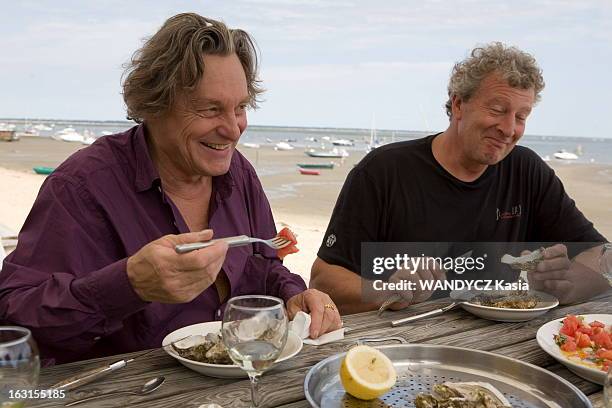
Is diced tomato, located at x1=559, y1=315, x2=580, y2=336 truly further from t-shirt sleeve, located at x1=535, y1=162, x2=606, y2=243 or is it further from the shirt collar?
the shirt collar

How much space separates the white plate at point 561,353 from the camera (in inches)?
55.8

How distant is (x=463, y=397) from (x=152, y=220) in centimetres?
110

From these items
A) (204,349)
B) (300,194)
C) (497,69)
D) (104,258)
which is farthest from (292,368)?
(300,194)

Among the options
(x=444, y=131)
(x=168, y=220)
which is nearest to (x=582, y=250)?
(x=444, y=131)

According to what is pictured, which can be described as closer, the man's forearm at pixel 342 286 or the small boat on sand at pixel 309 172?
the man's forearm at pixel 342 286

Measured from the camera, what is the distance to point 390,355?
1494 mm

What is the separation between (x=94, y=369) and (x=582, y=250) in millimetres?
2121

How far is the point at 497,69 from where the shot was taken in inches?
102

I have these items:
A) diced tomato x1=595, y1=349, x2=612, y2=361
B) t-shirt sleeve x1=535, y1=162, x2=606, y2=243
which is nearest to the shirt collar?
diced tomato x1=595, y1=349, x2=612, y2=361

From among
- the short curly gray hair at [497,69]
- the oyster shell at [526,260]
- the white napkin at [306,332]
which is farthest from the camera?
the short curly gray hair at [497,69]

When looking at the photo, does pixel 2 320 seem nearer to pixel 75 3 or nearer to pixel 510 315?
pixel 510 315

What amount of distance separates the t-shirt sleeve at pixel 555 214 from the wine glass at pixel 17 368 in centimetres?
241

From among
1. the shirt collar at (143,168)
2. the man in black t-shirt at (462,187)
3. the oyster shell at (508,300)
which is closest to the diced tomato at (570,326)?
the oyster shell at (508,300)

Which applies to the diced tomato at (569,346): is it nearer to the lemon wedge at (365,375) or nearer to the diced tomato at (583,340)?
the diced tomato at (583,340)
